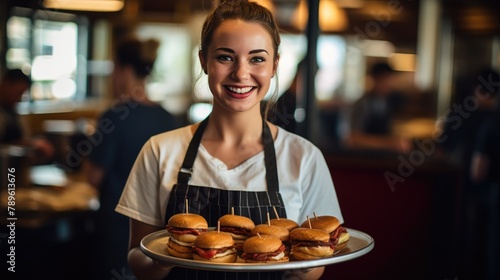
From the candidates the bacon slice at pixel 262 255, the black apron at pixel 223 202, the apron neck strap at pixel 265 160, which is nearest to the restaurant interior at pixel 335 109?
the apron neck strap at pixel 265 160

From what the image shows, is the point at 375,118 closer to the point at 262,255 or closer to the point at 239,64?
the point at 239,64

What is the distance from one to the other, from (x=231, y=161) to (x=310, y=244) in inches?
11.6

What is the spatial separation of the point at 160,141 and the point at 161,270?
1.00ft

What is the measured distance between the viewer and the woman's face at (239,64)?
1582 millimetres

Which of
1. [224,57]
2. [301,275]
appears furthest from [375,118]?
[224,57]

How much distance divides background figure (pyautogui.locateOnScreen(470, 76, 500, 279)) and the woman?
2951 mm

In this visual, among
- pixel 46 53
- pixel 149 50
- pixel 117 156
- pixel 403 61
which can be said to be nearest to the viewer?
pixel 117 156

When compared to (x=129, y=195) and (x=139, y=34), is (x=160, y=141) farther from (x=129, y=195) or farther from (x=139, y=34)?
(x=139, y=34)

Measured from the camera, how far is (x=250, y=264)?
141 centimetres

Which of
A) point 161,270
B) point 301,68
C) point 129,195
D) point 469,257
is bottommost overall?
point 469,257

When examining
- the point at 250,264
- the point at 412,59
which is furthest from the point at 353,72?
the point at 250,264

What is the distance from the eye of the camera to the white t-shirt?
1.66 metres

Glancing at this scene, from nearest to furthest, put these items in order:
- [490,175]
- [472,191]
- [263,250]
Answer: [263,250]
[490,175]
[472,191]

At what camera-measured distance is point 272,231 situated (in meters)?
1.54
